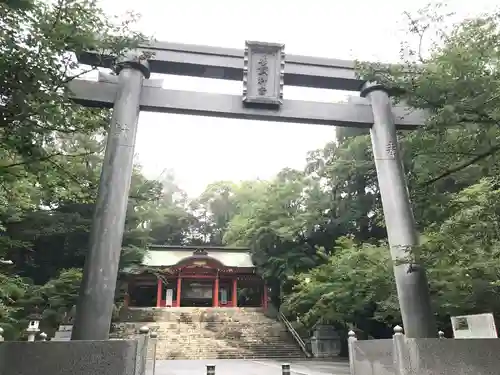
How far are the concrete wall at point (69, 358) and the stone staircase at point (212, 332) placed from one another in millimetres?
12666

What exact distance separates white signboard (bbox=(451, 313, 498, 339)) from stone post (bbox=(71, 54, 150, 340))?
5.58m

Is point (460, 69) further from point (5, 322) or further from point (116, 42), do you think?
point (5, 322)

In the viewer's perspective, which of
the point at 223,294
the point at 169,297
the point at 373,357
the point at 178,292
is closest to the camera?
the point at 373,357

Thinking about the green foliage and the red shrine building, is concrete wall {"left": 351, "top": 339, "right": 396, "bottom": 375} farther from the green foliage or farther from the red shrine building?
the red shrine building

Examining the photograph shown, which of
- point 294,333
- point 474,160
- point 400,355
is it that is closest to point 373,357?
point 400,355

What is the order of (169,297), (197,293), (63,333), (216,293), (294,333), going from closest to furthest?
(63,333), (294,333), (216,293), (169,297), (197,293)

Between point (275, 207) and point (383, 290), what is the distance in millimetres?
9590

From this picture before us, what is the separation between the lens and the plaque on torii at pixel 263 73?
292 inches

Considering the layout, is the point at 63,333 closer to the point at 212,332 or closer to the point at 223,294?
the point at 212,332

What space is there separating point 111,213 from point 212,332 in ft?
46.8

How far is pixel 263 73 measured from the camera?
7.54 m

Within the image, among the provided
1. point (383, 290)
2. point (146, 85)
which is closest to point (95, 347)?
point (146, 85)

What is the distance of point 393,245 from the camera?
21.9ft

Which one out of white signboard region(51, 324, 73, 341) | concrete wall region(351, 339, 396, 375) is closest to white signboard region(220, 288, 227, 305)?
white signboard region(51, 324, 73, 341)
